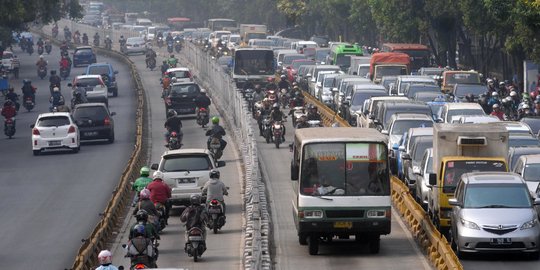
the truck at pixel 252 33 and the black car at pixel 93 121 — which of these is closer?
the black car at pixel 93 121

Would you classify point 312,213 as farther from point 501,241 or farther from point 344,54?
point 344,54

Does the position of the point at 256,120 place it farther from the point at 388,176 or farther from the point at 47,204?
the point at 388,176

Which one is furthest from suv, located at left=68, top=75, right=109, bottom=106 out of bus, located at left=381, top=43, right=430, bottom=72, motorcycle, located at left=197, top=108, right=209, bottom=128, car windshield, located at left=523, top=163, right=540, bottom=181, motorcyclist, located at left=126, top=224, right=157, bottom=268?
motorcyclist, located at left=126, top=224, right=157, bottom=268

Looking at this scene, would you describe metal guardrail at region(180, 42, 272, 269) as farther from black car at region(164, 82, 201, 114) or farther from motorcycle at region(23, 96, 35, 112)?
motorcycle at region(23, 96, 35, 112)

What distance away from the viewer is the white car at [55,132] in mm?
50094

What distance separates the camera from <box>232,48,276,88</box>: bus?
238ft

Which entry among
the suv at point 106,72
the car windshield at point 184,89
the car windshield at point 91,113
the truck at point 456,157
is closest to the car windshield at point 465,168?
the truck at point 456,157

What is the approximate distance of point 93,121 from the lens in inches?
2079

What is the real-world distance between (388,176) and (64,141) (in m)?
25.2

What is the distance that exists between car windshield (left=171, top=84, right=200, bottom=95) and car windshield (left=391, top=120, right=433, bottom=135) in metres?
19.3

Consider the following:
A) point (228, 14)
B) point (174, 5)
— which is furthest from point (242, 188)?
point (174, 5)

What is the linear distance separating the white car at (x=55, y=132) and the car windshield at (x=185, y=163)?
16918mm

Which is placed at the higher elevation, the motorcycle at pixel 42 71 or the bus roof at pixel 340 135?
the bus roof at pixel 340 135

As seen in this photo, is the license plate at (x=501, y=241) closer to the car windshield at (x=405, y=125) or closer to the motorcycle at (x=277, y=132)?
the car windshield at (x=405, y=125)
